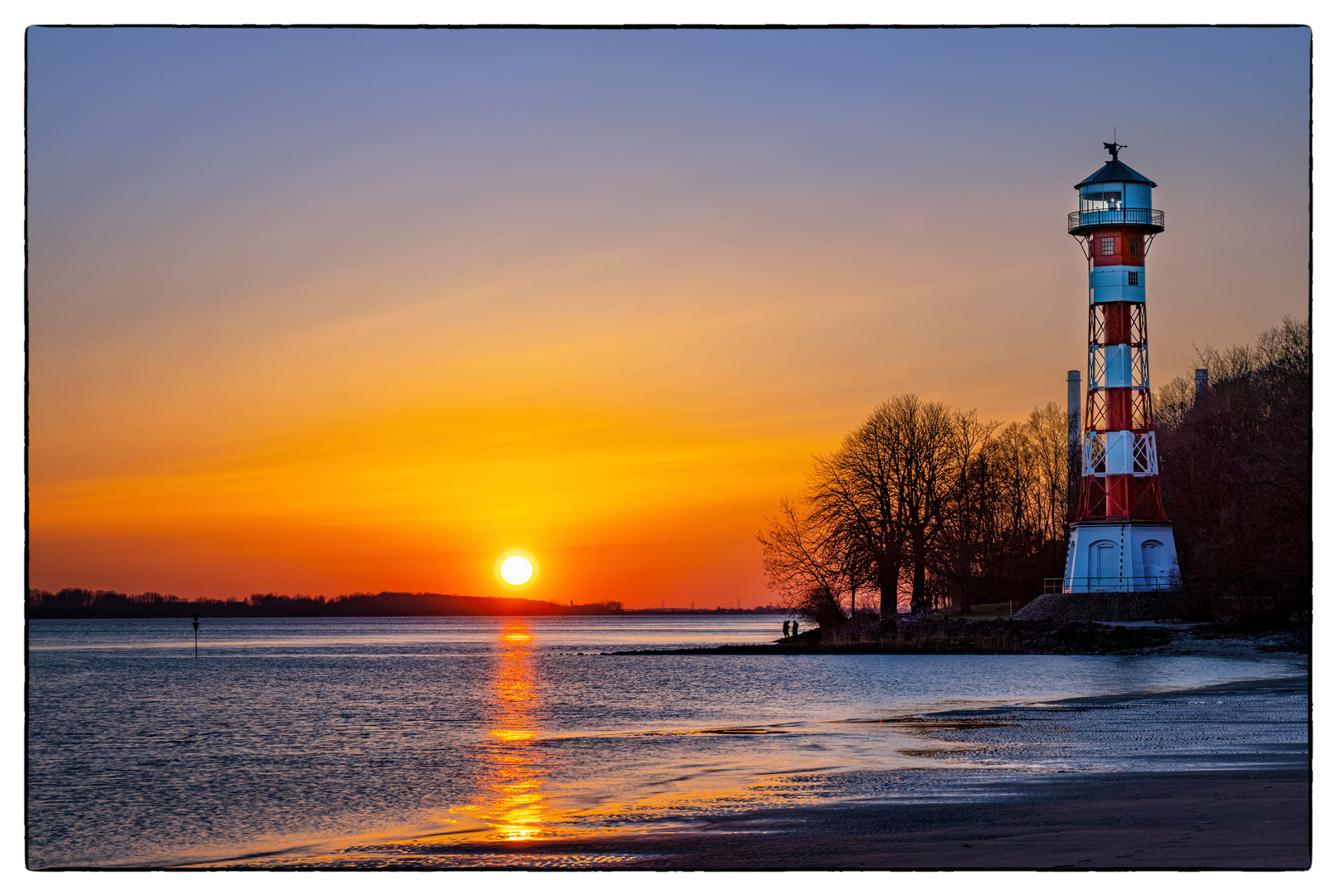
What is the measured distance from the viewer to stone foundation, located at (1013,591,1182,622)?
3572cm

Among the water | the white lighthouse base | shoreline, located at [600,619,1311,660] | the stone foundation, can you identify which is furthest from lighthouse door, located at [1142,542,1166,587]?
the water

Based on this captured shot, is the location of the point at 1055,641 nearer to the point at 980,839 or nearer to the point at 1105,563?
the point at 1105,563

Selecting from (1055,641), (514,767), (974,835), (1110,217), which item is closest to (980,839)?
(974,835)

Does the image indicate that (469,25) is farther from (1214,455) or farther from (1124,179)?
(1214,455)

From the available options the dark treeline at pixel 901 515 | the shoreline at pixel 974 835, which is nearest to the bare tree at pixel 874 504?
the dark treeline at pixel 901 515

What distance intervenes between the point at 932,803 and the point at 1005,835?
2.01 m

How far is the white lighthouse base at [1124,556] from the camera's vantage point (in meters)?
36.0

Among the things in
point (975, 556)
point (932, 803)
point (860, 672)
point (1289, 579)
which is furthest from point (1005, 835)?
point (975, 556)

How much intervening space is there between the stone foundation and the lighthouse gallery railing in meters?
10.1

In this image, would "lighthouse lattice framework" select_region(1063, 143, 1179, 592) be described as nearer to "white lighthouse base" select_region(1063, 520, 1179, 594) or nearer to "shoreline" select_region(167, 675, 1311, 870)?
"white lighthouse base" select_region(1063, 520, 1179, 594)

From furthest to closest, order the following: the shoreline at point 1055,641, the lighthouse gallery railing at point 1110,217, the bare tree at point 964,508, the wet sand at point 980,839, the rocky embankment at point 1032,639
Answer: the bare tree at point 964,508, the lighthouse gallery railing at point 1110,217, the rocky embankment at point 1032,639, the shoreline at point 1055,641, the wet sand at point 980,839

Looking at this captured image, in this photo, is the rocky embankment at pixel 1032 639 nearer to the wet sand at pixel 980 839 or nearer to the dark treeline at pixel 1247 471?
the dark treeline at pixel 1247 471

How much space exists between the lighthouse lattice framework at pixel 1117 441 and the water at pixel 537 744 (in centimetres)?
344
